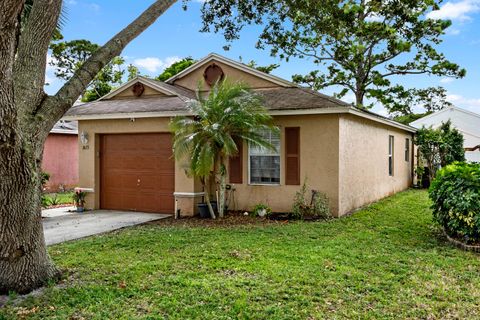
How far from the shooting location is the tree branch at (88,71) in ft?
17.1

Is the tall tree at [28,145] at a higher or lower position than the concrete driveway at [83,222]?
higher

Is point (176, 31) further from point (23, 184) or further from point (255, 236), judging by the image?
point (23, 184)

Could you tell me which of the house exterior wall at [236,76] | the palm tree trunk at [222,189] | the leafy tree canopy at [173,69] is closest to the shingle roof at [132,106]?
the house exterior wall at [236,76]

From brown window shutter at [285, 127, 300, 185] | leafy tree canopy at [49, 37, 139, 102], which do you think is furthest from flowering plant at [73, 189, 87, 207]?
leafy tree canopy at [49, 37, 139, 102]

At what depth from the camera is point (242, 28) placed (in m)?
11.3

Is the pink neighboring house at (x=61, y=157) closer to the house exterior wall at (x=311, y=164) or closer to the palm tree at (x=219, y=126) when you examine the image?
the palm tree at (x=219, y=126)

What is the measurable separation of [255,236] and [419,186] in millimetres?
14442

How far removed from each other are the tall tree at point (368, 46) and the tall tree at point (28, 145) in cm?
1669

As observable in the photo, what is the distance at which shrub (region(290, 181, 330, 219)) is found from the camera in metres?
10.4

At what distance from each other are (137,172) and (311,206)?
5.25m

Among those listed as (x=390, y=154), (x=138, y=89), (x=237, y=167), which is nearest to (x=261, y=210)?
(x=237, y=167)

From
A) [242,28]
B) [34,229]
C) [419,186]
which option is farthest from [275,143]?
[419,186]

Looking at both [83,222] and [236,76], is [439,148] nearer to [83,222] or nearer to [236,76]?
[236,76]

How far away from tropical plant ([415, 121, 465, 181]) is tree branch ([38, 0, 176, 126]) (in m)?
16.9
